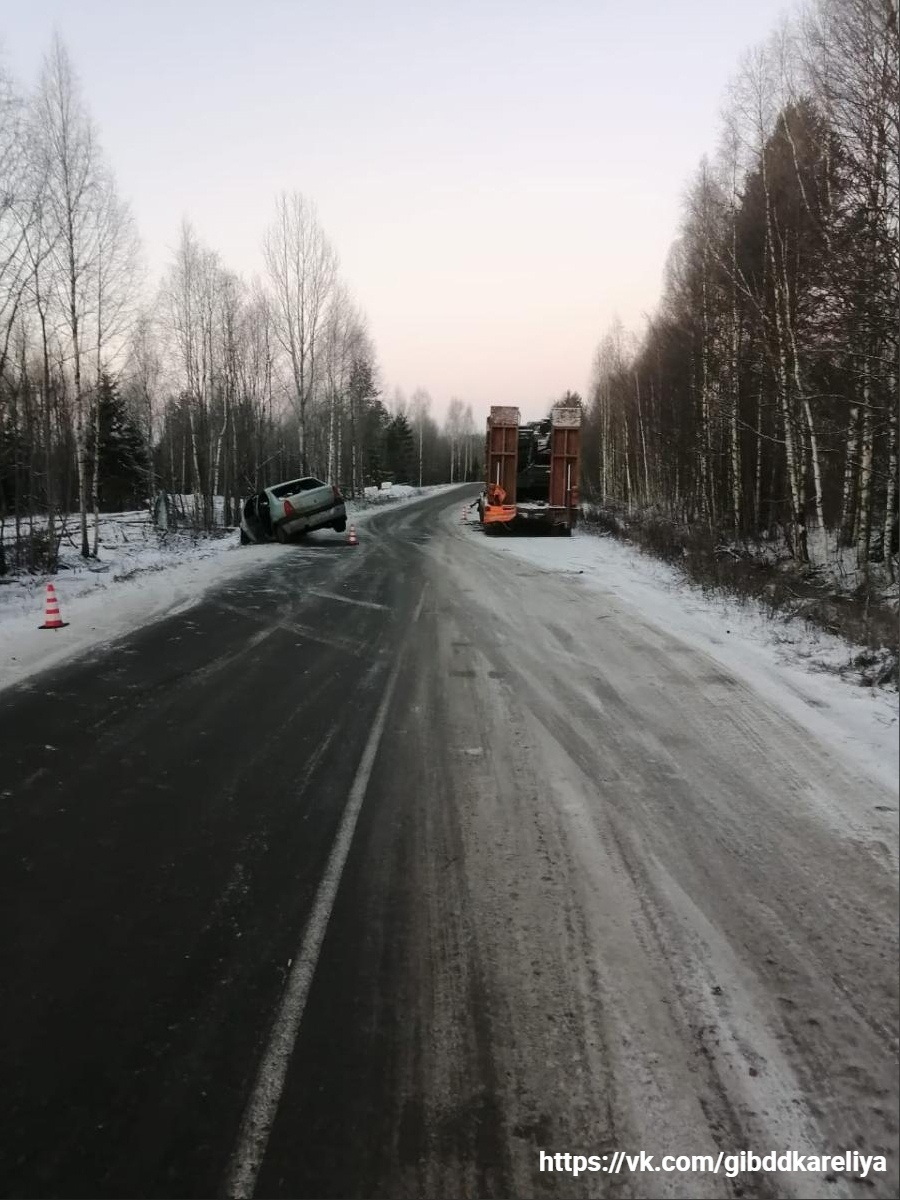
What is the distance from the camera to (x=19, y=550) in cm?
1741

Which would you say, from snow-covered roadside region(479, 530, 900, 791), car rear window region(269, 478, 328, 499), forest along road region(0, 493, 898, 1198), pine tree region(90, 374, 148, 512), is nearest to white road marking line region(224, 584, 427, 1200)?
forest along road region(0, 493, 898, 1198)

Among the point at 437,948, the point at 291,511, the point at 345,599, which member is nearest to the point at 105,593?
the point at 345,599

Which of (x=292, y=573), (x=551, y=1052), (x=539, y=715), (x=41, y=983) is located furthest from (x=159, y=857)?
(x=292, y=573)

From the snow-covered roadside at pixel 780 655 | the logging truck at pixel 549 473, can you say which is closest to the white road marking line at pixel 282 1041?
the snow-covered roadside at pixel 780 655

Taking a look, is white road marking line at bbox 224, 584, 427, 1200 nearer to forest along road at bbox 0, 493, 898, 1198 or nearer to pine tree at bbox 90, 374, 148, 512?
forest along road at bbox 0, 493, 898, 1198

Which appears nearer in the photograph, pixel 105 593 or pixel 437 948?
pixel 437 948

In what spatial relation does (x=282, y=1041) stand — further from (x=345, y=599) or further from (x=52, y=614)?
(x=345, y=599)

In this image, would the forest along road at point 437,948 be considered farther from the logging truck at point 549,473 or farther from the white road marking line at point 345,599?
the logging truck at point 549,473

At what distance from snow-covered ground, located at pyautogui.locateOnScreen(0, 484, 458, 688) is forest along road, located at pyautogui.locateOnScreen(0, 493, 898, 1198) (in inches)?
113

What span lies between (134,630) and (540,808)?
7.06m

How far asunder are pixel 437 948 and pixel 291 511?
18672 millimetres

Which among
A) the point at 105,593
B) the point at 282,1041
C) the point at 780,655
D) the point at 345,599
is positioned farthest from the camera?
the point at 105,593

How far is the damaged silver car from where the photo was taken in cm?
2075

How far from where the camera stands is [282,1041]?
2496 millimetres
